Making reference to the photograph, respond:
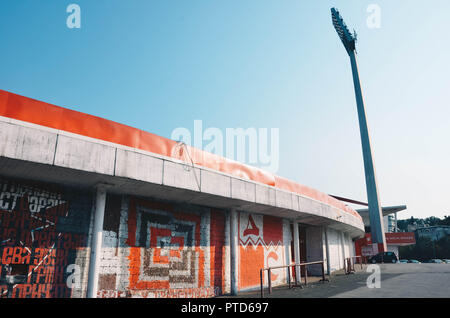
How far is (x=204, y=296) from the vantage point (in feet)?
39.9

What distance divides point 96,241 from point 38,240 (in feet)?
4.89

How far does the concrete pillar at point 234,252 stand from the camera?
42.3 feet

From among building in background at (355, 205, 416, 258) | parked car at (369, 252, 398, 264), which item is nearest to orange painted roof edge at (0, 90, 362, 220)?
parked car at (369, 252, 398, 264)

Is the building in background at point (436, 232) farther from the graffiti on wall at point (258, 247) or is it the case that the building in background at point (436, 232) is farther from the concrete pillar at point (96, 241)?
the concrete pillar at point (96, 241)

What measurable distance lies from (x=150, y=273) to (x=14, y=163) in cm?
556

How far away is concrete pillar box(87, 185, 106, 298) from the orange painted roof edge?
5.48 ft

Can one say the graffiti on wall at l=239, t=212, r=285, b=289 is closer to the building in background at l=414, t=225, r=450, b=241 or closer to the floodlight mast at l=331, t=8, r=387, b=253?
the floodlight mast at l=331, t=8, r=387, b=253

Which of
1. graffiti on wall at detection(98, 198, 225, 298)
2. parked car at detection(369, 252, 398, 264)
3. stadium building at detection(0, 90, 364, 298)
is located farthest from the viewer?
parked car at detection(369, 252, 398, 264)

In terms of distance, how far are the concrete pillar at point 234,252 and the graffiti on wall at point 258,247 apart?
0.74 metres

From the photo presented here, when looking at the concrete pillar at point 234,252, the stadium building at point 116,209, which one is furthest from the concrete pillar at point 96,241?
the concrete pillar at point 234,252

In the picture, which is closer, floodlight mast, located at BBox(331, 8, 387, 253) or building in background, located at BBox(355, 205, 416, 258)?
floodlight mast, located at BBox(331, 8, 387, 253)

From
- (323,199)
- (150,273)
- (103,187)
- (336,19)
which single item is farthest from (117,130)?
(336,19)

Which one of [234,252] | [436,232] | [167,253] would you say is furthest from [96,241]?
[436,232]

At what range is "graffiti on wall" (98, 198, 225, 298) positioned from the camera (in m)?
10.2
